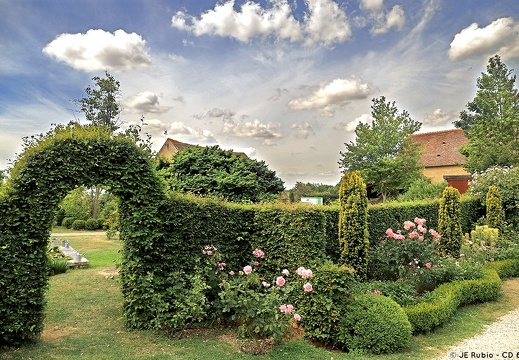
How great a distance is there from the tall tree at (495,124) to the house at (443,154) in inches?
168

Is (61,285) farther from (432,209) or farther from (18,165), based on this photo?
(432,209)

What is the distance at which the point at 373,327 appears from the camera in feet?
18.3

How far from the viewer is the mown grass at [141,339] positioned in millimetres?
5207

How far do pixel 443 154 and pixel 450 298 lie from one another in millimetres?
27549

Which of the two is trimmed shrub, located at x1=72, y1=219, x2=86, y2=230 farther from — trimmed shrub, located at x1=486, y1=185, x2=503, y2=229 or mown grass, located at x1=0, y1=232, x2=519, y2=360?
trimmed shrub, located at x1=486, y1=185, x2=503, y2=229

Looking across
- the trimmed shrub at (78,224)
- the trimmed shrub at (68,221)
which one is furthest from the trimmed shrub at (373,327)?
the trimmed shrub at (68,221)

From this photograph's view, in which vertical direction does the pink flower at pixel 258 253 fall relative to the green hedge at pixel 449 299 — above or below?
above

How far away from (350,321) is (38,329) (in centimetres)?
491

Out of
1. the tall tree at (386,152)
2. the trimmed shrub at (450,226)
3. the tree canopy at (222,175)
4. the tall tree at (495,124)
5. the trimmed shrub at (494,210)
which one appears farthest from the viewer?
the tall tree at (386,152)

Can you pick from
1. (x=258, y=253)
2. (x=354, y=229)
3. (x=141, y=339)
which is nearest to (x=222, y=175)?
(x=354, y=229)

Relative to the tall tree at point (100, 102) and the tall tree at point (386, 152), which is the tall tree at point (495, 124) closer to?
the tall tree at point (386, 152)

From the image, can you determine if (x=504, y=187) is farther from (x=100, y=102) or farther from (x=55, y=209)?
(x=100, y=102)

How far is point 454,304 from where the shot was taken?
24.4 feet

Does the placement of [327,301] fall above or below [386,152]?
below
